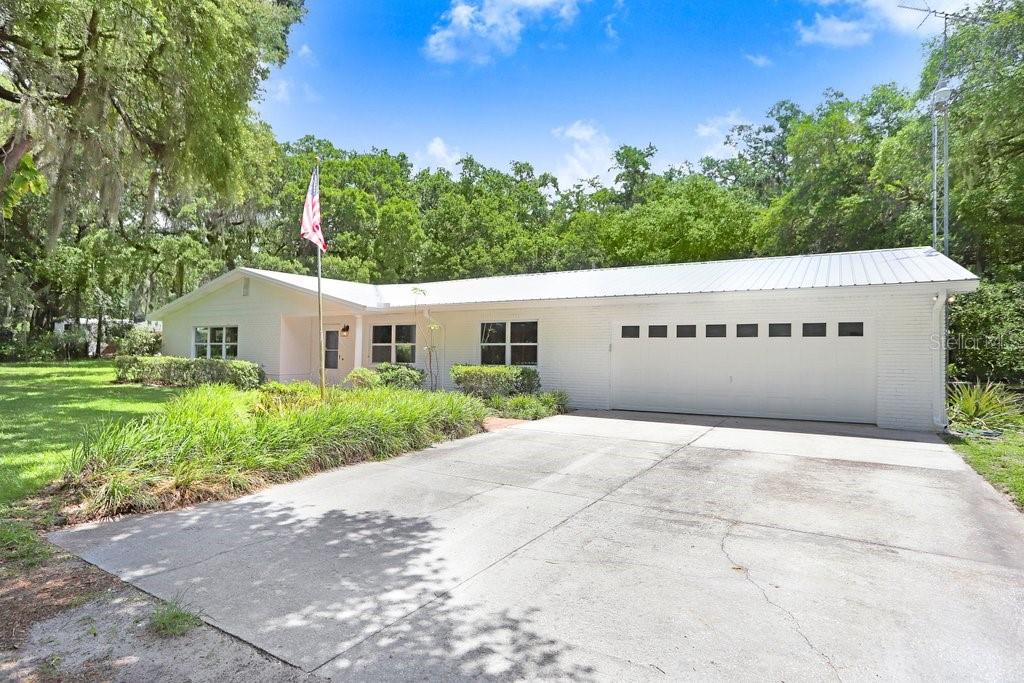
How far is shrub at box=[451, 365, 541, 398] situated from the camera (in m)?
12.8

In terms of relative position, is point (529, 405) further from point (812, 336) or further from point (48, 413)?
point (48, 413)

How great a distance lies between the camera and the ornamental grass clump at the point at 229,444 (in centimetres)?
516

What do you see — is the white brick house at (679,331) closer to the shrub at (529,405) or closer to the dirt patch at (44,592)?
the shrub at (529,405)

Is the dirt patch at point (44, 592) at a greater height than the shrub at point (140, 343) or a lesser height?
lesser

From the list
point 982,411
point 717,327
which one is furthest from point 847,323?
point 982,411

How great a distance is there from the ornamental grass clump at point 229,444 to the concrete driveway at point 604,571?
312 millimetres

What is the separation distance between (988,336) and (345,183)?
98.6 feet

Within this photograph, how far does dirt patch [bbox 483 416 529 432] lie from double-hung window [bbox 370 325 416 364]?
5096 millimetres

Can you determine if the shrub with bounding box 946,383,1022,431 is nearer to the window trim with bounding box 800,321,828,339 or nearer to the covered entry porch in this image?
the window trim with bounding box 800,321,828,339

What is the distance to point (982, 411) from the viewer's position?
32.9 feet

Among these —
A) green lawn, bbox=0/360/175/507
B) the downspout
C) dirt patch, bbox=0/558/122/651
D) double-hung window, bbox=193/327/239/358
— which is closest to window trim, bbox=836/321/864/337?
the downspout

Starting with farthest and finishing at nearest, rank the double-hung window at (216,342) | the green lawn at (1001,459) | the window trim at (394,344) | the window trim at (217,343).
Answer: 1. the double-hung window at (216,342)
2. the window trim at (217,343)
3. the window trim at (394,344)
4. the green lawn at (1001,459)

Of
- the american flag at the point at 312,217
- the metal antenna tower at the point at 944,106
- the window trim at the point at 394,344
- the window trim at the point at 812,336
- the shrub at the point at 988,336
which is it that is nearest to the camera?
the american flag at the point at 312,217

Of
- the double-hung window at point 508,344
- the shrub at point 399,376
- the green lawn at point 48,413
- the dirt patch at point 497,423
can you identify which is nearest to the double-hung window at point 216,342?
the green lawn at point 48,413
